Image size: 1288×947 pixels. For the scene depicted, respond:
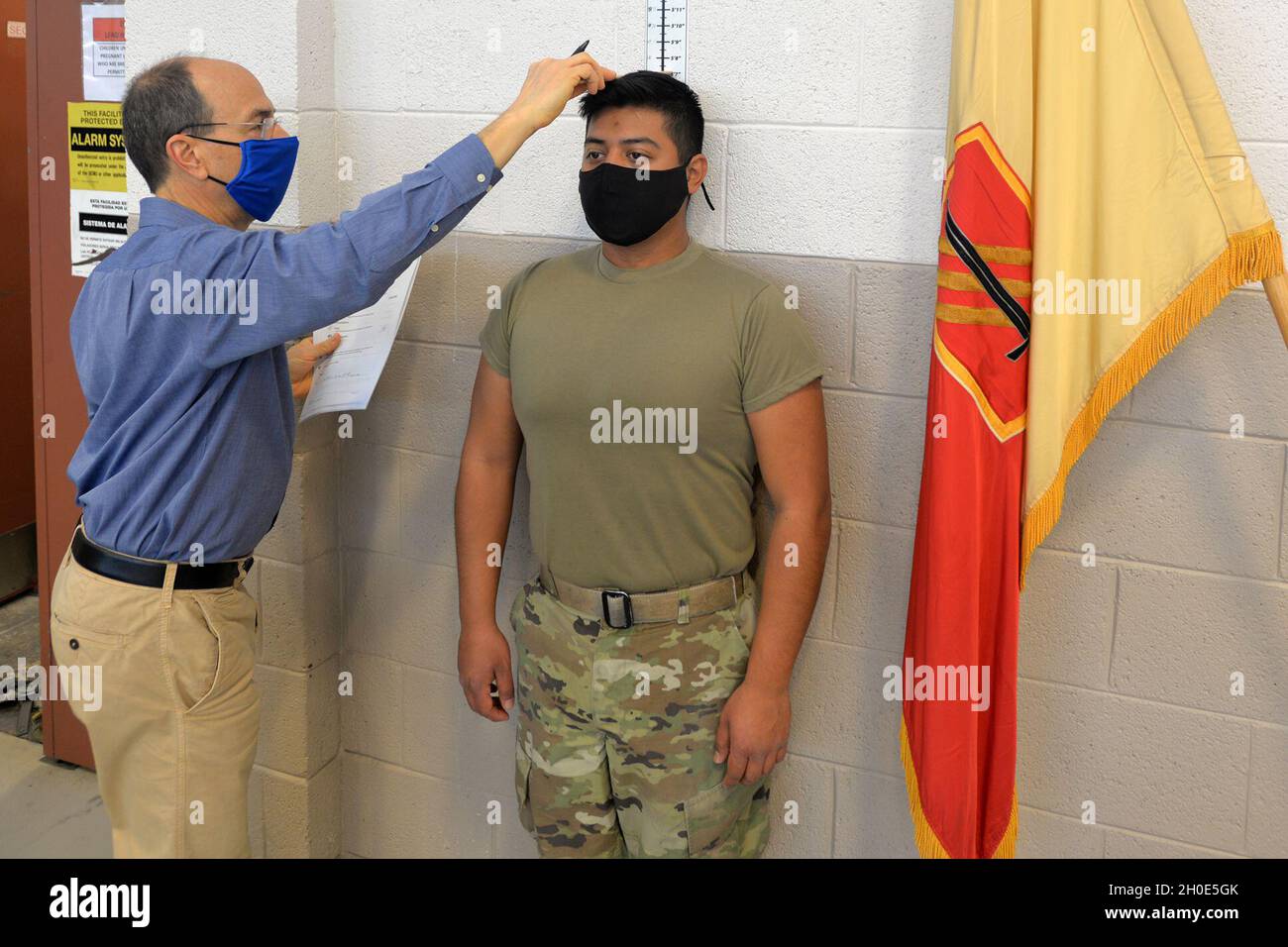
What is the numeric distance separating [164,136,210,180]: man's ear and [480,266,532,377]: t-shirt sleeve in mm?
510

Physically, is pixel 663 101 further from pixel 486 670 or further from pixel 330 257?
pixel 486 670

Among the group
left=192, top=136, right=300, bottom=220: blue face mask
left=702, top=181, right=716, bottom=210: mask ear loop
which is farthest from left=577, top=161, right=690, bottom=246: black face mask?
left=192, top=136, right=300, bottom=220: blue face mask

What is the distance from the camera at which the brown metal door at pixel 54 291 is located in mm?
2818

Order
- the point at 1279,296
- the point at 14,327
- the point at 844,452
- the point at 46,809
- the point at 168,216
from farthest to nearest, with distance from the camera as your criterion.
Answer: the point at 14,327 < the point at 46,809 < the point at 844,452 < the point at 168,216 < the point at 1279,296

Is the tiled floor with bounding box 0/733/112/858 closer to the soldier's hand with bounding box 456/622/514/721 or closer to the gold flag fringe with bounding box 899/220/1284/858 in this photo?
the soldier's hand with bounding box 456/622/514/721

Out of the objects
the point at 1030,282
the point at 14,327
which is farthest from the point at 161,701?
the point at 14,327

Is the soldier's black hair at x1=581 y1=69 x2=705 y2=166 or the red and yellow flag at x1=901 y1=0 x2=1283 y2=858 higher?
the soldier's black hair at x1=581 y1=69 x2=705 y2=166

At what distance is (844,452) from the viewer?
2.05 meters

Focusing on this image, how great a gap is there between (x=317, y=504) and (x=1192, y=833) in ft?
5.70

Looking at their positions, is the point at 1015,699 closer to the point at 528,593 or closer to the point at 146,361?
the point at 528,593

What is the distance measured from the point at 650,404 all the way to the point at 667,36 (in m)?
0.66

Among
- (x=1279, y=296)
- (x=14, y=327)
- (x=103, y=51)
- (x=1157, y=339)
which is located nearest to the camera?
(x=1279, y=296)

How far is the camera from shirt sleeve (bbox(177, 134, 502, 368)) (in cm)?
170

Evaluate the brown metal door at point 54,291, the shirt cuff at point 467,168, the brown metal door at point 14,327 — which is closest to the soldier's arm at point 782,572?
the shirt cuff at point 467,168
